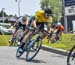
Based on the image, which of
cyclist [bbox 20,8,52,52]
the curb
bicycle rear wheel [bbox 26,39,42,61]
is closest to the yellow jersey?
cyclist [bbox 20,8,52,52]

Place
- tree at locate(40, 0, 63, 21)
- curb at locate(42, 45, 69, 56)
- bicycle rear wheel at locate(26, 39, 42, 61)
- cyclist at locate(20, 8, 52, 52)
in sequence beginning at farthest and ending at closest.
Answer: tree at locate(40, 0, 63, 21), curb at locate(42, 45, 69, 56), cyclist at locate(20, 8, 52, 52), bicycle rear wheel at locate(26, 39, 42, 61)

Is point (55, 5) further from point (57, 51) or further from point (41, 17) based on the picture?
point (41, 17)

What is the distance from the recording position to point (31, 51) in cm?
1210

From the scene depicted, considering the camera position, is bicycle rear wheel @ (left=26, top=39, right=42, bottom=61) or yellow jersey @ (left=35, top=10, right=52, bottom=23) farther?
yellow jersey @ (left=35, top=10, right=52, bottom=23)

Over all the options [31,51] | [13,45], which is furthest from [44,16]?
[13,45]

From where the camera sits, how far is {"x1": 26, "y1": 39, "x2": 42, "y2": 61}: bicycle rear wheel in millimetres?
11856

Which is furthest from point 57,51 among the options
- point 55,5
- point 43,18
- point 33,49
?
point 55,5

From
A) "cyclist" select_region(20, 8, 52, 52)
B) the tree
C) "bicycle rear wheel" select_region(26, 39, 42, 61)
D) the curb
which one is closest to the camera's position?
"bicycle rear wheel" select_region(26, 39, 42, 61)

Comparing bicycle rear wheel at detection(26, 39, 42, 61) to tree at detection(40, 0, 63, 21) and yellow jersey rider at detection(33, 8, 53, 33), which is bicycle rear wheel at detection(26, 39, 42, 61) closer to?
yellow jersey rider at detection(33, 8, 53, 33)

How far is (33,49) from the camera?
11766 mm

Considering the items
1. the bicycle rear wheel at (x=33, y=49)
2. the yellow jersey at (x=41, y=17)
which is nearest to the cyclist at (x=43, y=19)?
the yellow jersey at (x=41, y=17)

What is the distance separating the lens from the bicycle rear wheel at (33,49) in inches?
467

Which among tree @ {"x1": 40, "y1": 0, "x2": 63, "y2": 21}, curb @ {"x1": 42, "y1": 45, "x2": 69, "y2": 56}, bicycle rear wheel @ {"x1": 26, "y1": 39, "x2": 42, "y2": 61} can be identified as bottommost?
tree @ {"x1": 40, "y1": 0, "x2": 63, "y2": 21}

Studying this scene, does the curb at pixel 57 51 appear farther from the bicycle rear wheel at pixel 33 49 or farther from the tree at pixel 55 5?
the tree at pixel 55 5
